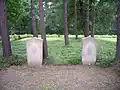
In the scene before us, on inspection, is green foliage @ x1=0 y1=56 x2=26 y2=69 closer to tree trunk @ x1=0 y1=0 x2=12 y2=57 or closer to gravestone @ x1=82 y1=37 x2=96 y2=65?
tree trunk @ x1=0 y1=0 x2=12 y2=57

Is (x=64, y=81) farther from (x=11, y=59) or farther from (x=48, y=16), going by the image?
(x=48, y=16)

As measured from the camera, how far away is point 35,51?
818 centimetres

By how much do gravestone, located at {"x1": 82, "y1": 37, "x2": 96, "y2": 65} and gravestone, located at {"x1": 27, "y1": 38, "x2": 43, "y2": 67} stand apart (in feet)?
6.19

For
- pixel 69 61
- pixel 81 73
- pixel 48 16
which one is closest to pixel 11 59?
pixel 69 61

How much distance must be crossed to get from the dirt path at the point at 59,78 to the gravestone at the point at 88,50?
0.46 m

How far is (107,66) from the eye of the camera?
795 centimetres

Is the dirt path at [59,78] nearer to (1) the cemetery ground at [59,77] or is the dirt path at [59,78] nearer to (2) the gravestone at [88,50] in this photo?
(1) the cemetery ground at [59,77]

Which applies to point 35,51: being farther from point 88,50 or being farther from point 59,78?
point 88,50

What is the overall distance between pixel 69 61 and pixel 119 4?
3.44 metres

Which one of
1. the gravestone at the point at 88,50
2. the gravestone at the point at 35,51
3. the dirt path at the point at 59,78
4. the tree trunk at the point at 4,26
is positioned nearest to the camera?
the dirt path at the point at 59,78

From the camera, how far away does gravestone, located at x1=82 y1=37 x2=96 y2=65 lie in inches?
323

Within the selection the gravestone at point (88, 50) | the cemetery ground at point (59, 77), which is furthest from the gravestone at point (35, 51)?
the gravestone at point (88, 50)

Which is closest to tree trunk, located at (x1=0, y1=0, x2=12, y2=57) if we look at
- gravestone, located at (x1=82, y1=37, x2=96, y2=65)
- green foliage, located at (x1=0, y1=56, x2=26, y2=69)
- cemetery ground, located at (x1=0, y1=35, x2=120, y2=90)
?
green foliage, located at (x1=0, y1=56, x2=26, y2=69)

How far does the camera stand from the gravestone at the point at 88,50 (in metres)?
8.19
